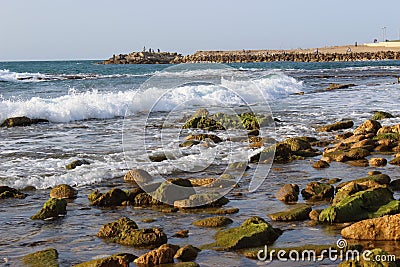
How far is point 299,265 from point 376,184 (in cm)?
299

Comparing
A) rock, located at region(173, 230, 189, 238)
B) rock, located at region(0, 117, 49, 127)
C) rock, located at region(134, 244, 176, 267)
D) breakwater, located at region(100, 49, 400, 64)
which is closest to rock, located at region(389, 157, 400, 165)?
rock, located at region(173, 230, 189, 238)

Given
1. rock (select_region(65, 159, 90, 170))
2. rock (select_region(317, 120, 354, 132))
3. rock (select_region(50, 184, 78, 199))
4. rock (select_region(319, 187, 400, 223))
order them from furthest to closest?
rock (select_region(317, 120, 354, 132)), rock (select_region(65, 159, 90, 170)), rock (select_region(50, 184, 78, 199)), rock (select_region(319, 187, 400, 223))

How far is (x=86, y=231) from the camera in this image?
6.26m

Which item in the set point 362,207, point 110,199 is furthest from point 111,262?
point 362,207

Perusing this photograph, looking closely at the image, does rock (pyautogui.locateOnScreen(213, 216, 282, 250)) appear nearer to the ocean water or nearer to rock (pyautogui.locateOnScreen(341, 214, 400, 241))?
the ocean water

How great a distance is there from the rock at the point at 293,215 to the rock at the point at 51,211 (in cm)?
269

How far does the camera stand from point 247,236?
18.1 ft

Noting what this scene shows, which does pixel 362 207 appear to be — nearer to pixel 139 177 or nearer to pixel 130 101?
pixel 139 177

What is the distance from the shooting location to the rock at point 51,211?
267 inches

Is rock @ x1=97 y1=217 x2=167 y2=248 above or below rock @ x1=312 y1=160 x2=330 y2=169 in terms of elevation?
above

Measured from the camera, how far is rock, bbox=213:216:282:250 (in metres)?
5.48

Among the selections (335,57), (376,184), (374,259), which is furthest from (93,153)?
(335,57)

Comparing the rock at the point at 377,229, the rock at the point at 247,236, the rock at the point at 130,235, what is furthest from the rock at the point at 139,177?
the rock at the point at 377,229

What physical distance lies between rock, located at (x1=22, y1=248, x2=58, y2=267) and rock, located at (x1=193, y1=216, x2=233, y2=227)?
1741 millimetres
